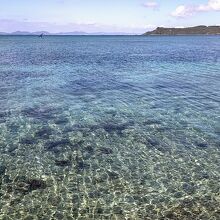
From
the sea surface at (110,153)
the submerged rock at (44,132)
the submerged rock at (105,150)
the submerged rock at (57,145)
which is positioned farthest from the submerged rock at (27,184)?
the submerged rock at (44,132)

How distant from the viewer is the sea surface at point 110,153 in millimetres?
17594

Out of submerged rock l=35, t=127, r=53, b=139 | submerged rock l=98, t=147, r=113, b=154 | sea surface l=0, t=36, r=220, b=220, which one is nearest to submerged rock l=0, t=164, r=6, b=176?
sea surface l=0, t=36, r=220, b=220

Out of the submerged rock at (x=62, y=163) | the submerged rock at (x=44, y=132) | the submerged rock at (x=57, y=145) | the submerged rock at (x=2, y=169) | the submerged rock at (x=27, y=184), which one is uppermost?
the submerged rock at (x=44, y=132)

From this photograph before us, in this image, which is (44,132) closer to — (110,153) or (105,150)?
(105,150)

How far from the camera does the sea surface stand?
17.6m

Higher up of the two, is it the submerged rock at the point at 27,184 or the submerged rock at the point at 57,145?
the submerged rock at the point at 57,145

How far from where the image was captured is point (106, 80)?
179 ft

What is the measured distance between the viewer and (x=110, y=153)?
2420 cm

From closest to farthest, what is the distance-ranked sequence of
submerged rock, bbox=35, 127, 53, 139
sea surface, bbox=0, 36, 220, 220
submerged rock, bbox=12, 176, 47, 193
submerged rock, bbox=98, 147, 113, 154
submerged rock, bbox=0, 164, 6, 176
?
1. sea surface, bbox=0, 36, 220, 220
2. submerged rock, bbox=12, 176, 47, 193
3. submerged rock, bbox=0, 164, 6, 176
4. submerged rock, bbox=98, 147, 113, 154
5. submerged rock, bbox=35, 127, 53, 139

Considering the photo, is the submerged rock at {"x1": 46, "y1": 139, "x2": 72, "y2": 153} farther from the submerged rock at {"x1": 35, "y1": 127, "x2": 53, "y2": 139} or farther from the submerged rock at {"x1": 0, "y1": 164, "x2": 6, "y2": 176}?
the submerged rock at {"x1": 0, "y1": 164, "x2": 6, "y2": 176}

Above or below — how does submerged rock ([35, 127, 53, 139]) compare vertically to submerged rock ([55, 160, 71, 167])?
above

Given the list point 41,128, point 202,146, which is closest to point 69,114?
point 41,128

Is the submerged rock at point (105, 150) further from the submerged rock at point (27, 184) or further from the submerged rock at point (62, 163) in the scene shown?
the submerged rock at point (27, 184)

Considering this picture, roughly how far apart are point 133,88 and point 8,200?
3080 cm
